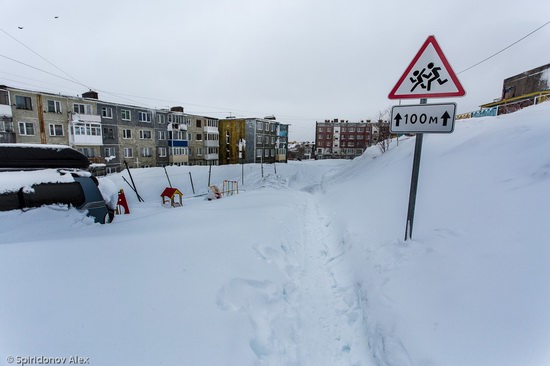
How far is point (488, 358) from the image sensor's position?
2205 mm

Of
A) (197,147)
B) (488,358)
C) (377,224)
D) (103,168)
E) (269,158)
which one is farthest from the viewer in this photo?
(269,158)

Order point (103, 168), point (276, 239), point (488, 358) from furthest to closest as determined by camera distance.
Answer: point (103, 168) → point (276, 239) → point (488, 358)

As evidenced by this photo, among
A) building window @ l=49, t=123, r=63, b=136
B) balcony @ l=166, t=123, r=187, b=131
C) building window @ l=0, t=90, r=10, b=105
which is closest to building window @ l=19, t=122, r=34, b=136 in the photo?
building window @ l=49, t=123, r=63, b=136

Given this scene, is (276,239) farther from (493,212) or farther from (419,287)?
(493,212)

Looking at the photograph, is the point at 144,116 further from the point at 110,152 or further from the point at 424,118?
the point at 424,118

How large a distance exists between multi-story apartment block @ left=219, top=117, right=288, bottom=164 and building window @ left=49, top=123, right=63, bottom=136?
24.3 m

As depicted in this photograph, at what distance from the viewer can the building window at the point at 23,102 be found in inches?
992

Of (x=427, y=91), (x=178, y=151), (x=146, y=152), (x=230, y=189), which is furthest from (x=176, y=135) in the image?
(x=427, y=91)

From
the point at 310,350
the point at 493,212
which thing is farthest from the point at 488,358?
the point at 493,212

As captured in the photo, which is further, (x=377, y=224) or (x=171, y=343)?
(x=377, y=224)

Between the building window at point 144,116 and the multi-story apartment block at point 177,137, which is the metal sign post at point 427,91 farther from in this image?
the building window at point 144,116

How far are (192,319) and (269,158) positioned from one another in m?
48.6

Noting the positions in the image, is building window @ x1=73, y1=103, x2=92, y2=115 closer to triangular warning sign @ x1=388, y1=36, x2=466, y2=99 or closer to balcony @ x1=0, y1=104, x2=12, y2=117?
balcony @ x1=0, y1=104, x2=12, y2=117

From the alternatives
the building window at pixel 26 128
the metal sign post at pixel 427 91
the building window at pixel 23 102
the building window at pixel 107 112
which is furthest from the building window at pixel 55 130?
the metal sign post at pixel 427 91
